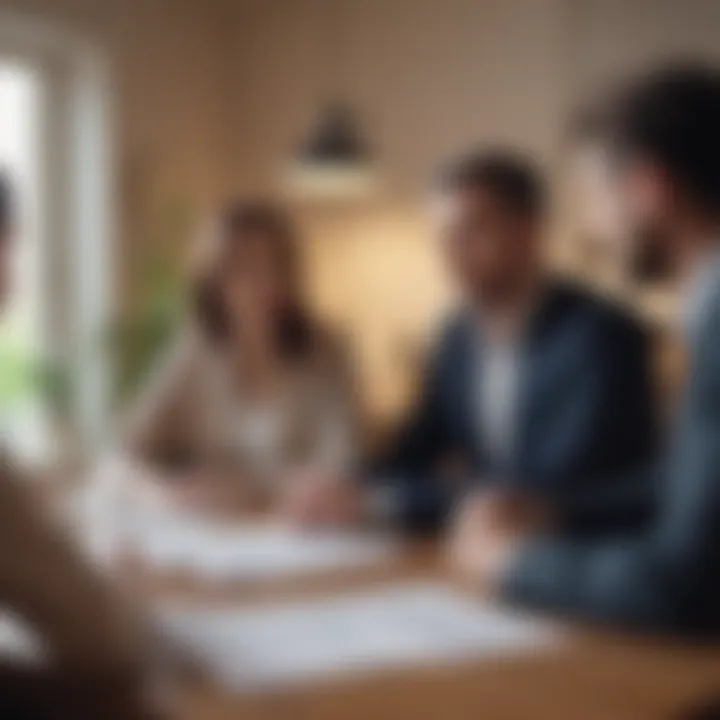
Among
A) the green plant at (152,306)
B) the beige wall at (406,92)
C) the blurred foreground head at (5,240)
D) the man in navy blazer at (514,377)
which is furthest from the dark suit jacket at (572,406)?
the green plant at (152,306)

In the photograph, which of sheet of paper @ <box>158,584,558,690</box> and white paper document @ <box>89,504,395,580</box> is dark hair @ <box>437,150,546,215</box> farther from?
sheet of paper @ <box>158,584,558,690</box>

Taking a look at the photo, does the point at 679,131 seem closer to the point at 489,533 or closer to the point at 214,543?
the point at 489,533

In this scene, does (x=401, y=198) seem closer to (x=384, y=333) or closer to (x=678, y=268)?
(x=384, y=333)

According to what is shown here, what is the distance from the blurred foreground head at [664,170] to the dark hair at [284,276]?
18.0 inches

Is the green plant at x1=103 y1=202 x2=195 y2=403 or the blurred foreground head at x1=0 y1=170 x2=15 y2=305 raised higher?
the green plant at x1=103 y1=202 x2=195 y2=403

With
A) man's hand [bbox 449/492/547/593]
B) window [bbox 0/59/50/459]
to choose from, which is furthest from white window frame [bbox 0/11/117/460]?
man's hand [bbox 449/492/547/593]

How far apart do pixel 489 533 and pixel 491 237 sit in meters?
0.39

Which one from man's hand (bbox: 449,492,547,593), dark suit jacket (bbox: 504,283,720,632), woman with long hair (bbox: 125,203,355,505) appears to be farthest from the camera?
woman with long hair (bbox: 125,203,355,505)

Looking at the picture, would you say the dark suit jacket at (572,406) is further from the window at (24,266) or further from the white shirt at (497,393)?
the window at (24,266)

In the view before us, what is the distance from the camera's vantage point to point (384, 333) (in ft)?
6.51

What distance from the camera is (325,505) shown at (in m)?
0.93

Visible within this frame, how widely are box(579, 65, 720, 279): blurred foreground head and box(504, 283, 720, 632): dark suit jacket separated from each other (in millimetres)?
147

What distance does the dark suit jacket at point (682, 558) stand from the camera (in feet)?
2.14

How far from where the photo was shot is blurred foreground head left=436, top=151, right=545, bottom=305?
Answer: 3.75 feet
